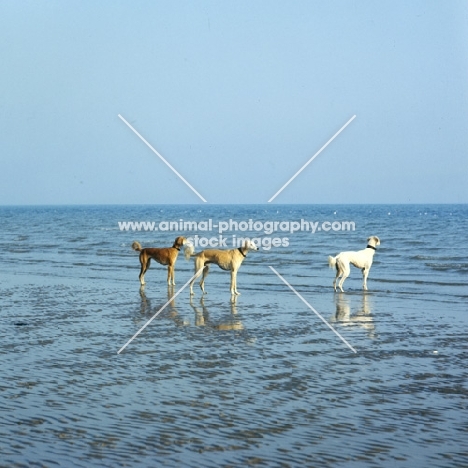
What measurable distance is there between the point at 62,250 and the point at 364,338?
86.1 feet

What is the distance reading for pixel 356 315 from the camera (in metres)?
14.2

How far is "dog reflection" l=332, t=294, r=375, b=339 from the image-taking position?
12.9 meters

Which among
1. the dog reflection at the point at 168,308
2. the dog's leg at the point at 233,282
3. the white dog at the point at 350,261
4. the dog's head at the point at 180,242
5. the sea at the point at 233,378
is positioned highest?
the dog's head at the point at 180,242

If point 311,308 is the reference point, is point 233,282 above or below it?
above

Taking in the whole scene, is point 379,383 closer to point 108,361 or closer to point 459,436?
point 459,436

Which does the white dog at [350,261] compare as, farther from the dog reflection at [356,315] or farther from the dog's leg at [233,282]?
the dog's leg at [233,282]

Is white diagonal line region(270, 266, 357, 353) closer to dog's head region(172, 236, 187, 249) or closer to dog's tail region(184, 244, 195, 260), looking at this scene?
dog's tail region(184, 244, 195, 260)

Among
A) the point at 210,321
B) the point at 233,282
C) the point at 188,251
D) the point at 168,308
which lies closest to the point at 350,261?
the point at 233,282

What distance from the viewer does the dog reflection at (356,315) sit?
42.3 feet

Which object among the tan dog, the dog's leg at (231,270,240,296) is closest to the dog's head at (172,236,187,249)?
the tan dog

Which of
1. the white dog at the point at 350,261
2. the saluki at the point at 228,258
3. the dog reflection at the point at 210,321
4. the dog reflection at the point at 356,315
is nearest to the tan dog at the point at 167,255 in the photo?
the saluki at the point at 228,258

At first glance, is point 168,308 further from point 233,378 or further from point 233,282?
point 233,378

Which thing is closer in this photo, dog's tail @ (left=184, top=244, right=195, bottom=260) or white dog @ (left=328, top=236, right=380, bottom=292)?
dog's tail @ (left=184, top=244, right=195, bottom=260)

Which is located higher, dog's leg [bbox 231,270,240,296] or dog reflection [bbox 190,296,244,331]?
dog's leg [bbox 231,270,240,296]
